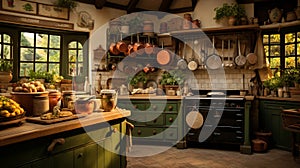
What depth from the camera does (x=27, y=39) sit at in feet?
16.5

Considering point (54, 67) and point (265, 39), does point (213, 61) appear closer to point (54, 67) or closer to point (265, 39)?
point (265, 39)

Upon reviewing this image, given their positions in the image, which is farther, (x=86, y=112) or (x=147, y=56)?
(x=147, y=56)

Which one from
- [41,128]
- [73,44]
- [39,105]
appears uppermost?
[73,44]

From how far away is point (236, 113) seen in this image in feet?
15.6

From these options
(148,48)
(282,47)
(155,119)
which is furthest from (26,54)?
(282,47)

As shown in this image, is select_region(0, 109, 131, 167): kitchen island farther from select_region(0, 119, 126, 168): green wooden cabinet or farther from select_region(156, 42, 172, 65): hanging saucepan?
select_region(156, 42, 172, 65): hanging saucepan

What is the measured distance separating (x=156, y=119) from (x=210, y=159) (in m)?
1.25

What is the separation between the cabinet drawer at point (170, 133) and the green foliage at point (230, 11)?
2.33m

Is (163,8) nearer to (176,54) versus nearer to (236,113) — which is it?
(176,54)

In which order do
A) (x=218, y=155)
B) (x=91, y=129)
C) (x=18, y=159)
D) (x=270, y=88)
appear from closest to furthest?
(x=18, y=159) → (x=91, y=129) → (x=218, y=155) → (x=270, y=88)

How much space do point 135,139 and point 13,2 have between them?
3.12m

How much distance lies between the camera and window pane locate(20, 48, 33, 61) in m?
4.96

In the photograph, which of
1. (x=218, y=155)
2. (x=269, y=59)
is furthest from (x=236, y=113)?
(x=269, y=59)

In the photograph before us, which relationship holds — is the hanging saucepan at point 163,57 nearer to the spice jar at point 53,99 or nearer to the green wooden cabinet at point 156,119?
the green wooden cabinet at point 156,119
